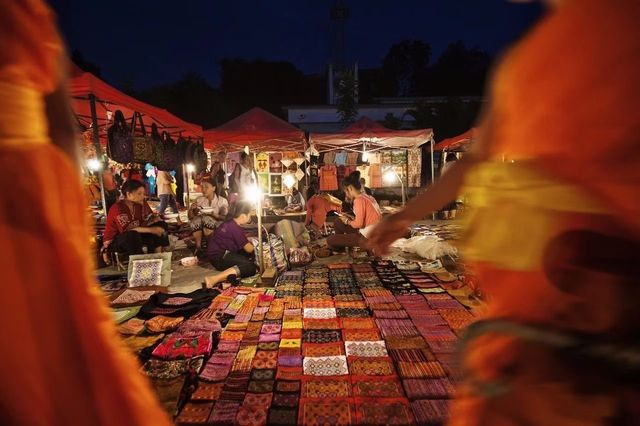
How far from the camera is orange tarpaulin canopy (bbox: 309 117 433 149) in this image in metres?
9.40

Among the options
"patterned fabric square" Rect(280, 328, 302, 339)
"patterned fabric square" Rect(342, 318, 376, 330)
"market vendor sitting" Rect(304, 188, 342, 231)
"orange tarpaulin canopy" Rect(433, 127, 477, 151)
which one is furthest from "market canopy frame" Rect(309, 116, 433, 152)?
"patterned fabric square" Rect(280, 328, 302, 339)

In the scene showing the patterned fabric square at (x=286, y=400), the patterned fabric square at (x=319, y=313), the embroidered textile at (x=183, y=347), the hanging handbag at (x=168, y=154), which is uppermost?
the hanging handbag at (x=168, y=154)

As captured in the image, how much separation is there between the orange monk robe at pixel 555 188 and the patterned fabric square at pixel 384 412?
1.68 m

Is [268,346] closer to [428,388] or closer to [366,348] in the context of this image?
[366,348]

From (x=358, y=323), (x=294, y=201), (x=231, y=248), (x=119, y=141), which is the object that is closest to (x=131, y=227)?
(x=119, y=141)

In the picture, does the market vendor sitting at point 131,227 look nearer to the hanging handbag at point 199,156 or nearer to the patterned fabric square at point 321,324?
the hanging handbag at point 199,156

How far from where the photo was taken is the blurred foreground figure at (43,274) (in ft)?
2.60

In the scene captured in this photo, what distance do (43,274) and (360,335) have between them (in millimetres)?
3192

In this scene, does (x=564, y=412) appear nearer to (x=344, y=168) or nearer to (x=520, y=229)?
(x=520, y=229)

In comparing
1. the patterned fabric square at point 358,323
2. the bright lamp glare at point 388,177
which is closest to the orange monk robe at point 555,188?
the patterned fabric square at point 358,323

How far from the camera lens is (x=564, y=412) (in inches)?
30.7

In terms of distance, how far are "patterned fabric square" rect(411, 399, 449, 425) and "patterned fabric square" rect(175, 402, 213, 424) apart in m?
1.41

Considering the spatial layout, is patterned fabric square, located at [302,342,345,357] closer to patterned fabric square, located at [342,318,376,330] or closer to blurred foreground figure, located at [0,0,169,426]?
patterned fabric square, located at [342,318,376,330]

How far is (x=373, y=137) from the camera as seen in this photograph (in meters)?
9.50
